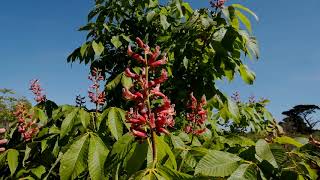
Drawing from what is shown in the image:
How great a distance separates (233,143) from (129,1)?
2.93m

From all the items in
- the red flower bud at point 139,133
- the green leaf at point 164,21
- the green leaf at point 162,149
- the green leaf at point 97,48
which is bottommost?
the green leaf at point 162,149

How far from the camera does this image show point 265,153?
6.40 ft

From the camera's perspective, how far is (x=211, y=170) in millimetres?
1796

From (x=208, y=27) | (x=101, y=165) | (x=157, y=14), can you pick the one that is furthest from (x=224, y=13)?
(x=101, y=165)

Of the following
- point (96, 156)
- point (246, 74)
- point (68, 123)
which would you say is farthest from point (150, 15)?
point (96, 156)

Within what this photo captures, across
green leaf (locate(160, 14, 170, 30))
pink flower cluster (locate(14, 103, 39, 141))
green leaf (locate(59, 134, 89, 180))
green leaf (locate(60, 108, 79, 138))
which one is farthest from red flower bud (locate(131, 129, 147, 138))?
green leaf (locate(160, 14, 170, 30))

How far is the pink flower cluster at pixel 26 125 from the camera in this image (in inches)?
155

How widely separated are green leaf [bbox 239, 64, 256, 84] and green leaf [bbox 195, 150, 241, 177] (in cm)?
252

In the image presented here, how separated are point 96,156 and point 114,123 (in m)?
0.67

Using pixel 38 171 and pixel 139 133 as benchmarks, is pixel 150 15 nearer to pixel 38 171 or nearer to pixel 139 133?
pixel 38 171

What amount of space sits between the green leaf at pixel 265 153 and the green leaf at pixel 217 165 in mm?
133

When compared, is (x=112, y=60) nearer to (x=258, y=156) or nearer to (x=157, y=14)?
(x=157, y=14)

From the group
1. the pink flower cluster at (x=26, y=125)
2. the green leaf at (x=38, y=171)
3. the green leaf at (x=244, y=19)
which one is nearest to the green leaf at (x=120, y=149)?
the green leaf at (x=38, y=171)

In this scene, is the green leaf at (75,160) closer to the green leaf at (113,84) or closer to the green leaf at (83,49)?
the green leaf at (113,84)
